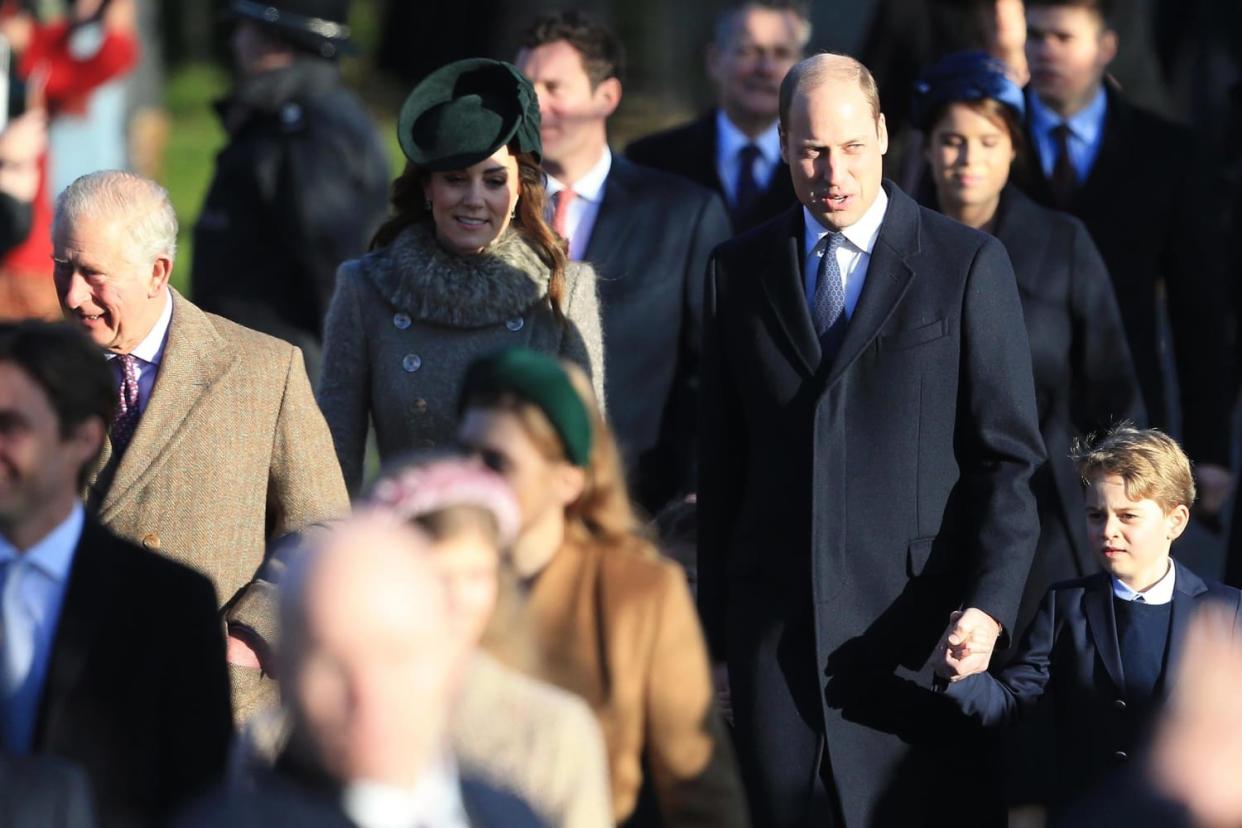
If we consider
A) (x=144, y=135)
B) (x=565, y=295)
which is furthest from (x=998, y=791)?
(x=144, y=135)

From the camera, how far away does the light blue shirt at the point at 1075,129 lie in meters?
6.95

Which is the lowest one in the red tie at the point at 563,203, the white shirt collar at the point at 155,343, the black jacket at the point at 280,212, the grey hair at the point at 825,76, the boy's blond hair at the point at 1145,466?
the black jacket at the point at 280,212

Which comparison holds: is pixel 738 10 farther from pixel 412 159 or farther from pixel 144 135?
pixel 144 135

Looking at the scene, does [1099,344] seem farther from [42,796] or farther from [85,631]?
[42,796]

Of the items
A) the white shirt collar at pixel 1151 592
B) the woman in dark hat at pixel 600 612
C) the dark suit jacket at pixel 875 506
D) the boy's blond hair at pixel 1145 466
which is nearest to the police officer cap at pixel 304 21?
the dark suit jacket at pixel 875 506

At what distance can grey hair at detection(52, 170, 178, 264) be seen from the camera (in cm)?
504

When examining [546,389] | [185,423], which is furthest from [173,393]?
[546,389]

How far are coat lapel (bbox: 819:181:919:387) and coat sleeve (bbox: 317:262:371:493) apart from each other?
1.17m

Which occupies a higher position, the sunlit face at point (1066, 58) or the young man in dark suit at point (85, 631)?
the sunlit face at point (1066, 58)

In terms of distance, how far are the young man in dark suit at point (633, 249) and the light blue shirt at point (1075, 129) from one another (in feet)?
3.30

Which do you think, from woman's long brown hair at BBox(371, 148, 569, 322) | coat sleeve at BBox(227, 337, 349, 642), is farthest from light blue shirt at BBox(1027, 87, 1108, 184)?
coat sleeve at BBox(227, 337, 349, 642)

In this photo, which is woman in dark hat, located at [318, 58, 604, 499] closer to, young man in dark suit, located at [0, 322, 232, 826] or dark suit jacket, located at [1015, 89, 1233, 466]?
young man in dark suit, located at [0, 322, 232, 826]

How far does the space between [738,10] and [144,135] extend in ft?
23.0

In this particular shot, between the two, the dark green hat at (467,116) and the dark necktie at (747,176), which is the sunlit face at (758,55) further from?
the dark green hat at (467,116)
